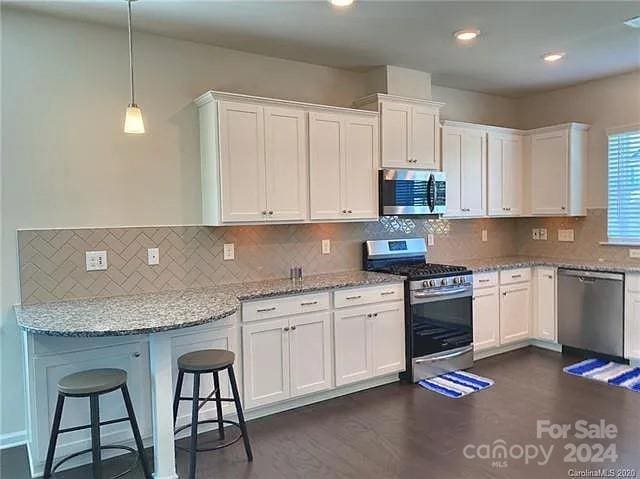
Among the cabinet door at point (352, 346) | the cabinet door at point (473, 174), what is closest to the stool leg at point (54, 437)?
the cabinet door at point (352, 346)

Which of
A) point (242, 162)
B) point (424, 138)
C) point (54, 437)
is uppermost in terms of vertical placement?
point (424, 138)

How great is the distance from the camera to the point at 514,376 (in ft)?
13.9

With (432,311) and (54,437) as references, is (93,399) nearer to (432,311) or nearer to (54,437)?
(54,437)

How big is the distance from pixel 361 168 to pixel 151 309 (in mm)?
2089

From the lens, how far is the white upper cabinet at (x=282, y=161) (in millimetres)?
3426

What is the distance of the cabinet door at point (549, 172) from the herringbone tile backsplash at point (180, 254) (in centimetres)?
127

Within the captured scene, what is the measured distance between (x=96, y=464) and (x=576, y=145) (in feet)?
16.5

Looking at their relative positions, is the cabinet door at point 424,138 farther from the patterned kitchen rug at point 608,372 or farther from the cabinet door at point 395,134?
the patterned kitchen rug at point 608,372

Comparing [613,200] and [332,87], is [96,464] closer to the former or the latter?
[332,87]

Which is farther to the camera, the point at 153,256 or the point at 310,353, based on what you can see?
the point at 310,353

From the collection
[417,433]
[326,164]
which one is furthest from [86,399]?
[326,164]

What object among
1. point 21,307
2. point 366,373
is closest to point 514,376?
point 366,373

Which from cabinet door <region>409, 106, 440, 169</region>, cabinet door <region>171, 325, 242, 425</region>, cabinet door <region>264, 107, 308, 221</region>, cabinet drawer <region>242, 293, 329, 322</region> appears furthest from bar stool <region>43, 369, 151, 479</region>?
cabinet door <region>409, 106, 440, 169</region>

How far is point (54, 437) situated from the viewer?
2506 mm
